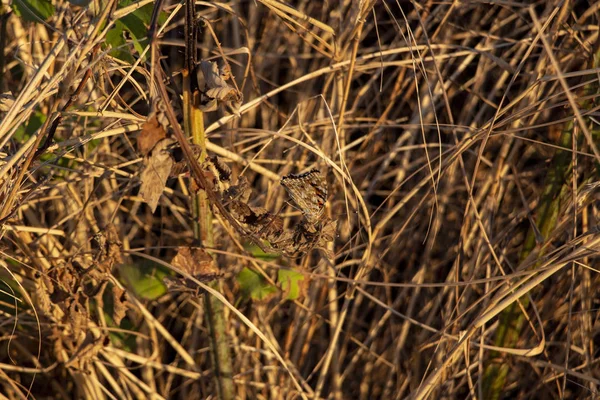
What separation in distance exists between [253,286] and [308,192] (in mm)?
328

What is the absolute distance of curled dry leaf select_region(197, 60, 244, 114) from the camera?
0.72m

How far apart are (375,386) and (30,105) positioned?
3.21 feet

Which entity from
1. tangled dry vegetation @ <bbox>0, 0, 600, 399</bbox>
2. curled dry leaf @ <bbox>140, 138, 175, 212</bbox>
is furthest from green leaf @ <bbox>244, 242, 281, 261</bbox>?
curled dry leaf @ <bbox>140, 138, 175, 212</bbox>

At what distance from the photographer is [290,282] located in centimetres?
107

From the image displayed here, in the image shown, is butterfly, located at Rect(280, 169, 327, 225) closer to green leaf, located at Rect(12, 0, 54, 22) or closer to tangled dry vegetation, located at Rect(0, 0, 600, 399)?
tangled dry vegetation, located at Rect(0, 0, 600, 399)

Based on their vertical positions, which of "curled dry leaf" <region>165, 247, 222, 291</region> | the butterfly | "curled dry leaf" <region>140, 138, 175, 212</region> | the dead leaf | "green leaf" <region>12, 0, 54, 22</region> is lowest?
"curled dry leaf" <region>165, 247, 222, 291</region>

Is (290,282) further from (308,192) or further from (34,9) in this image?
(34,9)

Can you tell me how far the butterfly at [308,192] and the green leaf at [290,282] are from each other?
0.95ft

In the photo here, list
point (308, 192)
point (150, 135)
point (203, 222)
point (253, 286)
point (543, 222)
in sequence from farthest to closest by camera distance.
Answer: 1. point (543, 222)
2. point (253, 286)
3. point (203, 222)
4. point (308, 192)
5. point (150, 135)

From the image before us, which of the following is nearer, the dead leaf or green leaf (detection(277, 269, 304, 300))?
the dead leaf

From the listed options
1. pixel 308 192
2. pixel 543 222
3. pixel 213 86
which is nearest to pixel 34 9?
pixel 213 86

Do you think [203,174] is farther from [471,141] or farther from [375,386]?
[375,386]

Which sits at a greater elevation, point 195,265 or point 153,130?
point 153,130

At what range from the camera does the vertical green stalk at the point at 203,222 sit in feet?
2.44
